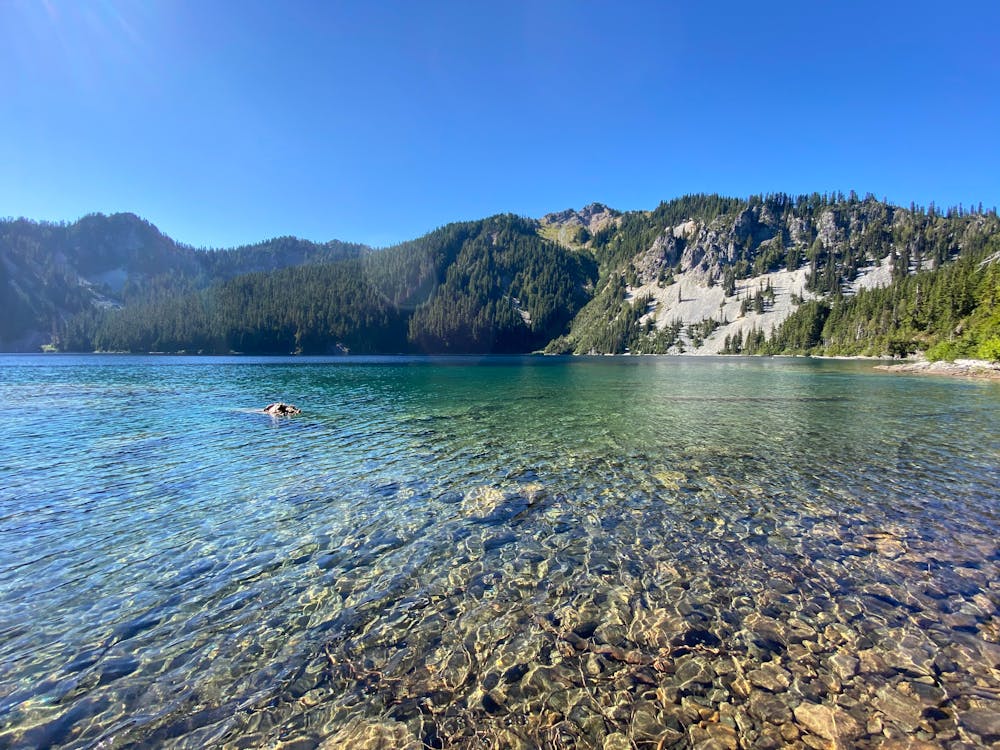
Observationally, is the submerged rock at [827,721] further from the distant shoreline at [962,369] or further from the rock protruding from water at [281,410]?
the distant shoreline at [962,369]

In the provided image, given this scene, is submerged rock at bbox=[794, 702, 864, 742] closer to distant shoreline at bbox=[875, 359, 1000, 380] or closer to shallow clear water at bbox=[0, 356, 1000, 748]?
shallow clear water at bbox=[0, 356, 1000, 748]

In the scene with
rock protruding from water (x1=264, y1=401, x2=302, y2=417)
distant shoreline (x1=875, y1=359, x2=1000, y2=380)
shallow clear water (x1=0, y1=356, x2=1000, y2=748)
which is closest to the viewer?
shallow clear water (x1=0, y1=356, x2=1000, y2=748)

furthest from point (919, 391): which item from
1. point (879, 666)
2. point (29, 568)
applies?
point (29, 568)

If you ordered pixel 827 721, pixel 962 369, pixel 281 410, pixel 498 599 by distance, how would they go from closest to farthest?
pixel 827 721 < pixel 498 599 < pixel 281 410 < pixel 962 369

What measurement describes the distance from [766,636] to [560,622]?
3853 mm

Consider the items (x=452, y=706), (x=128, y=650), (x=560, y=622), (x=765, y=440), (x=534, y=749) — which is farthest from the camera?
(x=765, y=440)

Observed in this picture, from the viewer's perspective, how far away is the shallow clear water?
21.5ft

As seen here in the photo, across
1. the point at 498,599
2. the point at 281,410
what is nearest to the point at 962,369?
the point at 498,599

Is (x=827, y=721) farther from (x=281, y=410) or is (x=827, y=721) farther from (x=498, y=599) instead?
(x=281, y=410)

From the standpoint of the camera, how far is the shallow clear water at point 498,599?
6566 millimetres

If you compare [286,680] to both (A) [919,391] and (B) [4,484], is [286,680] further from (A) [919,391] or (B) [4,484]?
(A) [919,391]

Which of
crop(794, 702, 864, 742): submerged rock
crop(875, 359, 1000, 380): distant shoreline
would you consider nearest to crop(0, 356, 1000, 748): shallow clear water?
crop(794, 702, 864, 742): submerged rock

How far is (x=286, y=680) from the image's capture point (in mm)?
7379

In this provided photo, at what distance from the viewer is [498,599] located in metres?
9.83
